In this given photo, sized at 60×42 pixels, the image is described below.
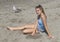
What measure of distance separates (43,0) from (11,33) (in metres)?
4.82

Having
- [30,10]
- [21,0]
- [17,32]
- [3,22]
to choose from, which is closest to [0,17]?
[3,22]

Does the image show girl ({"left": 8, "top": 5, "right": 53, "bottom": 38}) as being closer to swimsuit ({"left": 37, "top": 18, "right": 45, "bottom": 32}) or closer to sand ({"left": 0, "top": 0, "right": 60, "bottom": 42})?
swimsuit ({"left": 37, "top": 18, "right": 45, "bottom": 32})

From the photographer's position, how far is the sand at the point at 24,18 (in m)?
5.67

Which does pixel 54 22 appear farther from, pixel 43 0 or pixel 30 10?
pixel 43 0

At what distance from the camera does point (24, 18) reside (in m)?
7.61

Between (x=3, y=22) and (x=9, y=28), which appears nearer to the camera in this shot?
(x=9, y=28)

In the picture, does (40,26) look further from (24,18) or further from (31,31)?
(24,18)

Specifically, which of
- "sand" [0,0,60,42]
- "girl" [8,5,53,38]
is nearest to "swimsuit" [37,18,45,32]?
"girl" [8,5,53,38]

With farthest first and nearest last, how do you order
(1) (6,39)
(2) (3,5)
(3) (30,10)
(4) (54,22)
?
(2) (3,5)
(3) (30,10)
(4) (54,22)
(1) (6,39)

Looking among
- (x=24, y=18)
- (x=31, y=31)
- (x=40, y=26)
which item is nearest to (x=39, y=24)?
(x=40, y=26)

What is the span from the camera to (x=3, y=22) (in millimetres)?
7188

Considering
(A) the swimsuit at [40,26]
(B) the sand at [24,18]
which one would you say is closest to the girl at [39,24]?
(A) the swimsuit at [40,26]

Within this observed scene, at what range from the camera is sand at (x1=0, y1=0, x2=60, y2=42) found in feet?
18.6

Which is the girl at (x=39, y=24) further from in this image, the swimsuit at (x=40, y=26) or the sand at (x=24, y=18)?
the sand at (x=24, y=18)
